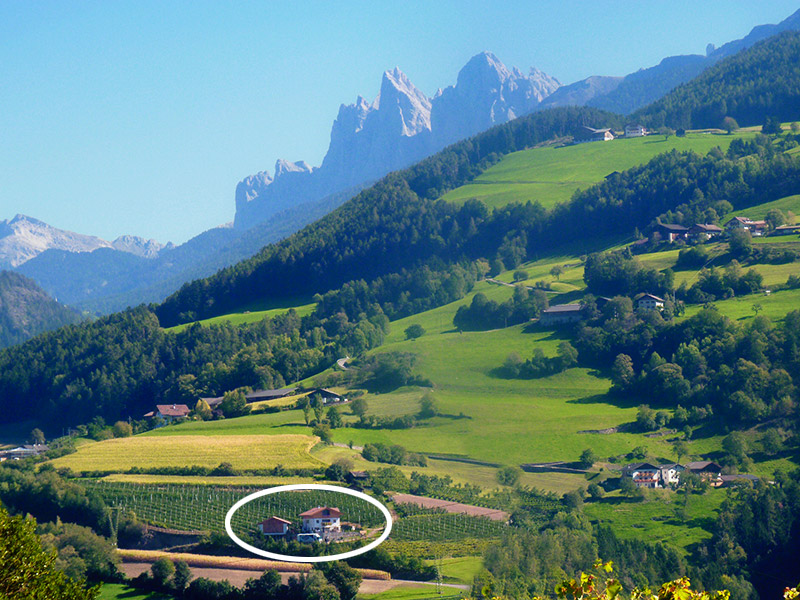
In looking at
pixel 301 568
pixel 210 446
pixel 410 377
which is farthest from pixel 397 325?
pixel 301 568

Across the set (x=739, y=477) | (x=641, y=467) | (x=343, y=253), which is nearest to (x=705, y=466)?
(x=739, y=477)

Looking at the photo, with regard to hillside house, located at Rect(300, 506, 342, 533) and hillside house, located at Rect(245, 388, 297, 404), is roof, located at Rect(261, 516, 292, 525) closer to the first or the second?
hillside house, located at Rect(300, 506, 342, 533)

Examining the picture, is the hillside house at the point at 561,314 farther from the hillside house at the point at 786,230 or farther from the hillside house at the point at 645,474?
the hillside house at the point at 645,474

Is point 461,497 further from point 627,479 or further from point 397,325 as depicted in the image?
point 397,325

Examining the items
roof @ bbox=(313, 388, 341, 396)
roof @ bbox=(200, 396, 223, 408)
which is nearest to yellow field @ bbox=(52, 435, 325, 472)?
roof @ bbox=(313, 388, 341, 396)

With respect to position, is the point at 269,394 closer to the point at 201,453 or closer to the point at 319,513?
the point at 201,453

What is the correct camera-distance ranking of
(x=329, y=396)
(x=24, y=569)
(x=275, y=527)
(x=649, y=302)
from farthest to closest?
(x=649, y=302), (x=329, y=396), (x=275, y=527), (x=24, y=569)
